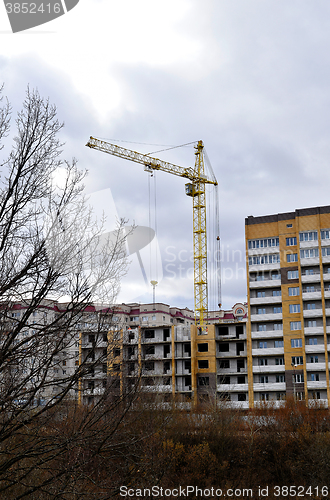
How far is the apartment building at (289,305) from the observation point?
66000 mm

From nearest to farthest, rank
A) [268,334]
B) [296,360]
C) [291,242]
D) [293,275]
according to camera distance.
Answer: [296,360] < [268,334] < [293,275] < [291,242]

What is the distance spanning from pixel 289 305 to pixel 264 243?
1043cm

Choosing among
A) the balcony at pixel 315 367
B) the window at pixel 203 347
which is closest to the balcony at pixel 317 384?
the balcony at pixel 315 367

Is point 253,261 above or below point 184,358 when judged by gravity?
above

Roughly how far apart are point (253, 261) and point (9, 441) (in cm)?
6457

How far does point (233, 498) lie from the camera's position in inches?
1435

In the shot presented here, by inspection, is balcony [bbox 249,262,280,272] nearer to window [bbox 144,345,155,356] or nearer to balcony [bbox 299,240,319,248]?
balcony [bbox 299,240,319,248]

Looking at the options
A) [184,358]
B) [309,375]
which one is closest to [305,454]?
[309,375]

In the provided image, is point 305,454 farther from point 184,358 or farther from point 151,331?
point 151,331

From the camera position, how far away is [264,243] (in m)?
73.5

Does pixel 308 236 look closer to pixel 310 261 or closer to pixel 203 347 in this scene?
pixel 310 261

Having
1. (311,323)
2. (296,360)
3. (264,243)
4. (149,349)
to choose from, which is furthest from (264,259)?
(149,349)

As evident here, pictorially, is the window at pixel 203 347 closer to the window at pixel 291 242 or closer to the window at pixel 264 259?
the window at pixel 264 259

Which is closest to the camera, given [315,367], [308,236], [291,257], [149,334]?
[315,367]
